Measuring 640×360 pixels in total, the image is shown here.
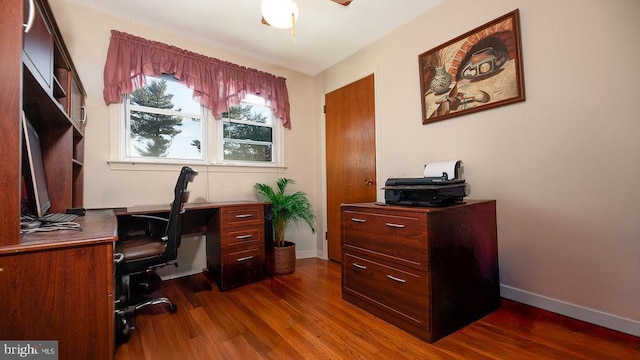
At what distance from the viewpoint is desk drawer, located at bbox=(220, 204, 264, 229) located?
2.43 meters

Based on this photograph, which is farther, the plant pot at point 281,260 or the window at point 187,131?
the plant pot at point 281,260

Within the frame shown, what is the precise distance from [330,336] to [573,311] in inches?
63.7

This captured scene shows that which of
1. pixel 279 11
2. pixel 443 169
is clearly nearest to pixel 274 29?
pixel 279 11

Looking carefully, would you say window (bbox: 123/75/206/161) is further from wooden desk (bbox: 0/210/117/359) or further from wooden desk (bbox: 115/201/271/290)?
wooden desk (bbox: 0/210/117/359)

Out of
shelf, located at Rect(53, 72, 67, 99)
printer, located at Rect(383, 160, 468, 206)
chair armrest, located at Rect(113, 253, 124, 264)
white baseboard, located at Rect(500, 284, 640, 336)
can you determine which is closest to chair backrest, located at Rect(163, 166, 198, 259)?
chair armrest, located at Rect(113, 253, 124, 264)

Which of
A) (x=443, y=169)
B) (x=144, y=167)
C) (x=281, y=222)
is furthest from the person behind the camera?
(x=281, y=222)

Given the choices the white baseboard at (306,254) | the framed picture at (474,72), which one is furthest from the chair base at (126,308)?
the framed picture at (474,72)

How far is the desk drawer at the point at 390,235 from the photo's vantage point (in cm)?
157

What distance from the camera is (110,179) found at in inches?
95.8

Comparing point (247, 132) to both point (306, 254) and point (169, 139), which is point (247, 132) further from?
point (306, 254)

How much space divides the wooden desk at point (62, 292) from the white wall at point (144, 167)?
157 centimetres

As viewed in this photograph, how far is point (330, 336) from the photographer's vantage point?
5.35ft

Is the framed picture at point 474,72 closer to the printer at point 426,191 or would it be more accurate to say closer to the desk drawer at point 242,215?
the printer at point 426,191

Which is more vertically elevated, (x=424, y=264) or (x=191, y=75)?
(x=191, y=75)
